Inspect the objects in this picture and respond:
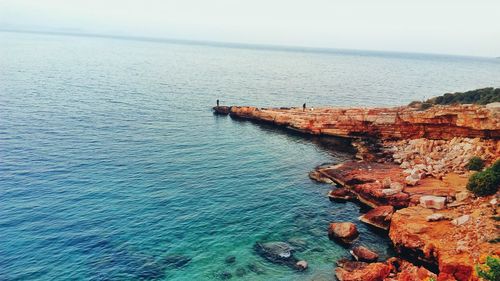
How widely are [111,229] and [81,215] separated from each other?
4.34m

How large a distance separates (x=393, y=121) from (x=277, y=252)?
45.6 m

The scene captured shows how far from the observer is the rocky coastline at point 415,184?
3127cm

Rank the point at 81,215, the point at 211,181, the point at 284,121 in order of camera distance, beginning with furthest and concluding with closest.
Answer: the point at 284,121
the point at 211,181
the point at 81,215

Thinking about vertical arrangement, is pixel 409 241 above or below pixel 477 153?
below

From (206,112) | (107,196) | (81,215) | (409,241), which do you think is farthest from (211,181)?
(206,112)

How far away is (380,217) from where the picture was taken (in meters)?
40.8

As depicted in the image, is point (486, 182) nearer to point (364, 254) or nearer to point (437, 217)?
point (437, 217)

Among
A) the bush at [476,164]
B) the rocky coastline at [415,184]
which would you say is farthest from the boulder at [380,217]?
the bush at [476,164]

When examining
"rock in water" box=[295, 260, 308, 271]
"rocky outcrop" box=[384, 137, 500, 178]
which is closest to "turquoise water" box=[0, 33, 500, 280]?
"rock in water" box=[295, 260, 308, 271]

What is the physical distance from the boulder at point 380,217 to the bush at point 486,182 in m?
8.92

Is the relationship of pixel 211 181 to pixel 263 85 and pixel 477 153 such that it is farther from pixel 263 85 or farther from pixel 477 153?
pixel 263 85

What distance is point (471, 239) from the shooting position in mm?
31406

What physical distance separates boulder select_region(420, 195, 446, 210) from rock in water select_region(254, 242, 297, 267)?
16627mm

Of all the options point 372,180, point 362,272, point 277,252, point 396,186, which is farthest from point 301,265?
point 372,180
